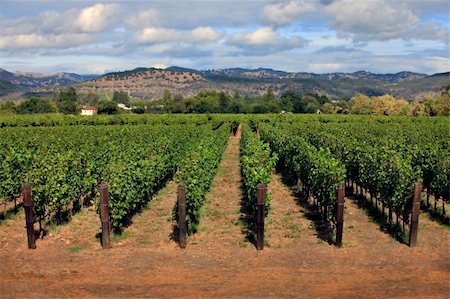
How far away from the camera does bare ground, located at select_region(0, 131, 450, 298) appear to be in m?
8.34

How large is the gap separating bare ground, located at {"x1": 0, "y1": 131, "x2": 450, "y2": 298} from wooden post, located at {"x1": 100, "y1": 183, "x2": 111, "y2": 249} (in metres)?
0.23

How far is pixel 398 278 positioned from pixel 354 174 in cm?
825

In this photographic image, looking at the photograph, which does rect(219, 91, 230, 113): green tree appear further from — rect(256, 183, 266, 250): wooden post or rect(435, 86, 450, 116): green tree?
rect(256, 183, 266, 250): wooden post

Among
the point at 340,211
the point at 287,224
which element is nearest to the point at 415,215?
the point at 340,211

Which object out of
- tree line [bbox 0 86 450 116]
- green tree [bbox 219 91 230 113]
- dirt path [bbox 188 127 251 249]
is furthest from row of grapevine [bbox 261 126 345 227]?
green tree [bbox 219 91 230 113]

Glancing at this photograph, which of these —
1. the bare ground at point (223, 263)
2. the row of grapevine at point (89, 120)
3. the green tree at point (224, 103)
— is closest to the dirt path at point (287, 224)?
the bare ground at point (223, 263)

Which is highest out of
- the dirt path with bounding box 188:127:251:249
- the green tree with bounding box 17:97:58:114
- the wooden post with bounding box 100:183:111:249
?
the wooden post with bounding box 100:183:111:249

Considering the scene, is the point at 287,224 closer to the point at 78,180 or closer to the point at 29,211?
the point at 78,180

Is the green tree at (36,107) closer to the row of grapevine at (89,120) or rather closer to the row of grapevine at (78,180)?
the row of grapevine at (89,120)

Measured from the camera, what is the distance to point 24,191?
10.5 m

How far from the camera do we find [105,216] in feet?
34.3

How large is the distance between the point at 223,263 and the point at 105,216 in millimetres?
3192

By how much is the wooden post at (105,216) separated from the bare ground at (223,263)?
0.77 feet

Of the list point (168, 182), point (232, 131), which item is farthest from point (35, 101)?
point (168, 182)
